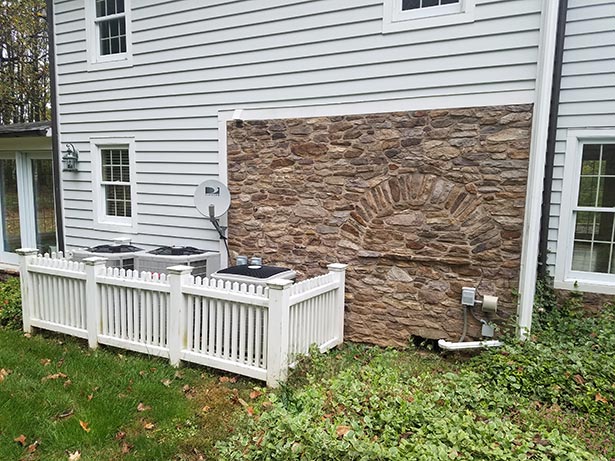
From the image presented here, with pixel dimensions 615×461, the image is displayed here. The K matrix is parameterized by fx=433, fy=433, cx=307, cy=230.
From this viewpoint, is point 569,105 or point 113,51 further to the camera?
point 113,51

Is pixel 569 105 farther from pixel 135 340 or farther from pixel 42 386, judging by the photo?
pixel 42 386

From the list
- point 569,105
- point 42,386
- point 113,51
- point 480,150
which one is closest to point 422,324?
point 480,150

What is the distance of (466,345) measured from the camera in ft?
15.0

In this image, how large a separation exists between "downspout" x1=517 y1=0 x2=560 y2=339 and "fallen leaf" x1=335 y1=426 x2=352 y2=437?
2514 millimetres

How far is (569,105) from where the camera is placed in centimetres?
473

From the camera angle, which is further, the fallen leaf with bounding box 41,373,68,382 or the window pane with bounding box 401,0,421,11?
the window pane with bounding box 401,0,421,11

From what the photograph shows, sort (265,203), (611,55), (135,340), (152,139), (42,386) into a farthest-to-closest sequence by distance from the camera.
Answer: (152,139) → (265,203) → (135,340) → (611,55) → (42,386)

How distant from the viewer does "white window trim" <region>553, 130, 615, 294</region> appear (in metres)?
4.72

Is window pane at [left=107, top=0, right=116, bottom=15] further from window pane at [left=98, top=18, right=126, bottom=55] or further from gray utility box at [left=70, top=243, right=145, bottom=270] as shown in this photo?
gray utility box at [left=70, top=243, right=145, bottom=270]

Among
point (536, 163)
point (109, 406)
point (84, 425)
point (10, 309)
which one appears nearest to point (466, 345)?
point (536, 163)

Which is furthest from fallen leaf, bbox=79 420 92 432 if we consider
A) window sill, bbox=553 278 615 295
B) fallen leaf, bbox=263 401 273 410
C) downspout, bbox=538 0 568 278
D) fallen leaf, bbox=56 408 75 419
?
window sill, bbox=553 278 615 295

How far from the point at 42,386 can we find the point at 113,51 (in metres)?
5.51

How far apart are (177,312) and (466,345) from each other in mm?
3066

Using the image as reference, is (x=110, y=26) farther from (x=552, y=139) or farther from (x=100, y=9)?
(x=552, y=139)
